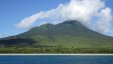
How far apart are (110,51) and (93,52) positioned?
10.2 meters

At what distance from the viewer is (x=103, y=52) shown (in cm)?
19512

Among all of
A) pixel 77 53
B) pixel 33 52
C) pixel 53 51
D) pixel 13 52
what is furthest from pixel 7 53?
pixel 77 53

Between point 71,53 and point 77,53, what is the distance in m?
4.45

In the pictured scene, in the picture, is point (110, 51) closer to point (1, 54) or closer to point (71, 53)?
point (71, 53)

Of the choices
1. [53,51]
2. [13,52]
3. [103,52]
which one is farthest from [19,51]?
[103,52]

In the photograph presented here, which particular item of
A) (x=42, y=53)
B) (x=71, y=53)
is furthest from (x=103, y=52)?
(x=42, y=53)

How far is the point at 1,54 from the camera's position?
188375mm

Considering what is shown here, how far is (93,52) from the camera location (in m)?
196

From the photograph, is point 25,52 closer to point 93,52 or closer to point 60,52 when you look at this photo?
point 60,52

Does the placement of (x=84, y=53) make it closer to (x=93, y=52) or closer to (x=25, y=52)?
(x=93, y=52)

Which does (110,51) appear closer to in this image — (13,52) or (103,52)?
(103,52)

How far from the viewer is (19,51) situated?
190625 mm

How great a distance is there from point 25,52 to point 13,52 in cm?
831

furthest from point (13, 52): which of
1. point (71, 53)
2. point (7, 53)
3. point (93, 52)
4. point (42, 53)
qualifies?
point (93, 52)
